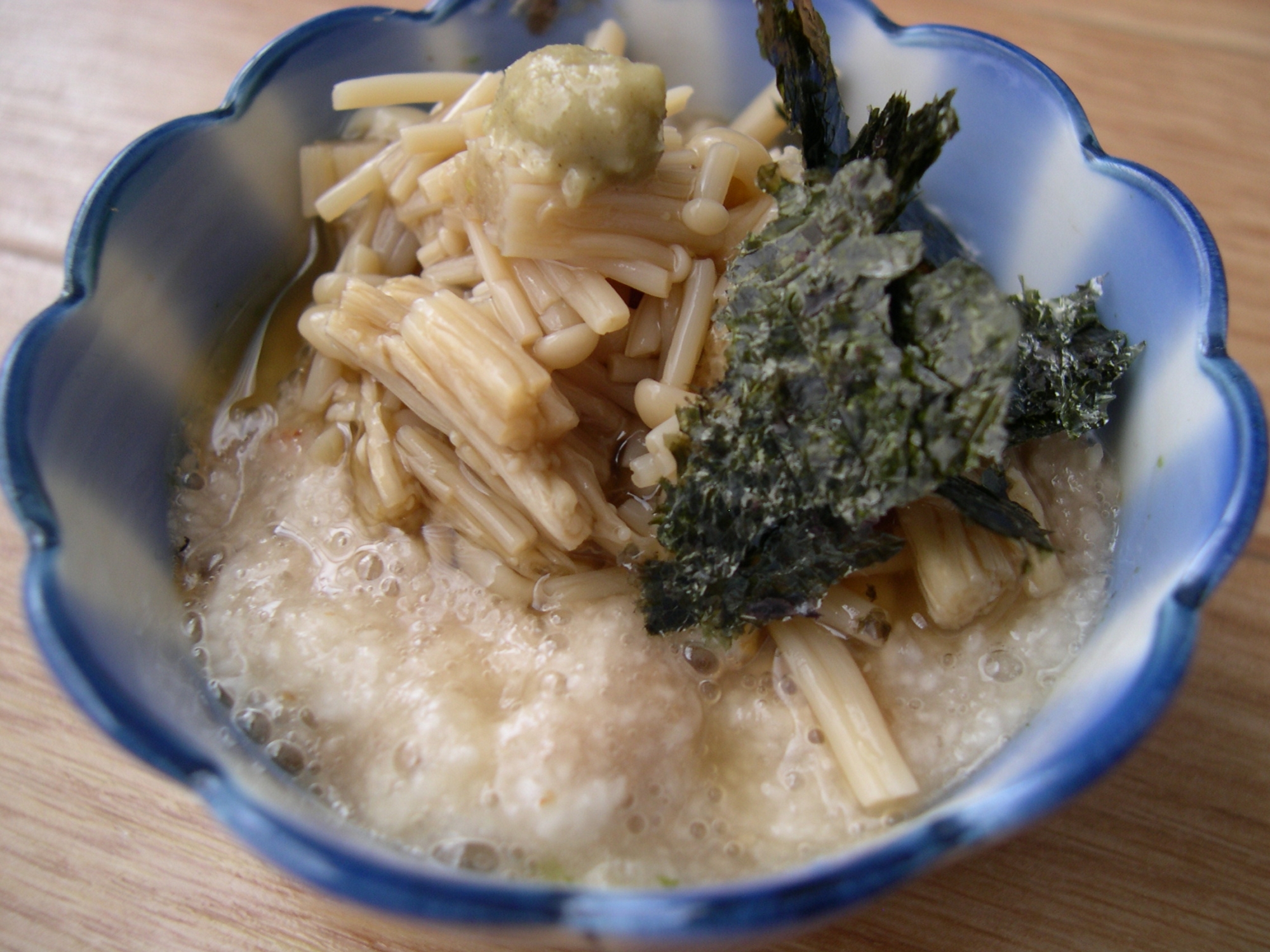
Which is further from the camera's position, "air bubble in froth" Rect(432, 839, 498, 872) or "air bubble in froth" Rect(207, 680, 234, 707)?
"air bubble in froth" Rect(207, 680, 234, 707)

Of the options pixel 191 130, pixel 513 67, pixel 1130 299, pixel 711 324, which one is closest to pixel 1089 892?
pixel 1130 299

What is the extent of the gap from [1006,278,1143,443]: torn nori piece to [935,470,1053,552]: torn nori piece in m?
0.16

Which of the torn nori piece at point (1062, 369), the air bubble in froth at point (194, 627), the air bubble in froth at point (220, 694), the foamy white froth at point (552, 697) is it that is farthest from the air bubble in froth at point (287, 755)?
the torn nori piece at point (1062, 369)

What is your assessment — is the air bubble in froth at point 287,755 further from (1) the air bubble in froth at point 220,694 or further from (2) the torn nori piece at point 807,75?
(2) the torn nori piece at point 807,75

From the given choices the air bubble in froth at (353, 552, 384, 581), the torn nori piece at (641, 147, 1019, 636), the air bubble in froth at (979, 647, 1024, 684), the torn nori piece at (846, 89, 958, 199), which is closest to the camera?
the torn nori piece at (641, 147, 1019, 636)

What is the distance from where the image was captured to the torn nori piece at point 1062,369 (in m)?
1.50

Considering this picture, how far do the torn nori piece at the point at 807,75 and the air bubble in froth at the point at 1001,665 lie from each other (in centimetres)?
84

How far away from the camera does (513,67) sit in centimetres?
149

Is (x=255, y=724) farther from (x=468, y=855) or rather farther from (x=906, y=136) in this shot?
(x=906, y=136)

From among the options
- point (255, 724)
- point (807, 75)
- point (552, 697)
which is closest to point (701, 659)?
point (552, 697)

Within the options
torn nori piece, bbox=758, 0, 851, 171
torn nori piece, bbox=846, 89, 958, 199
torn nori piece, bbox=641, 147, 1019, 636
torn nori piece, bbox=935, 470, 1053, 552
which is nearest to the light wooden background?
torn nori piece, bbox=935, 470, 1053, 552

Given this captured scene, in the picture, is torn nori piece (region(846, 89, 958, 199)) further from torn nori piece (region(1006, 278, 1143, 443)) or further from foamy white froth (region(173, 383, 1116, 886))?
foamy white froth (region(173, 383, 1116, 886))

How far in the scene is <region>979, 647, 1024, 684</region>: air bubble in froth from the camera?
4.80 feet

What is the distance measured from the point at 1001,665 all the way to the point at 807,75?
3.38ft
